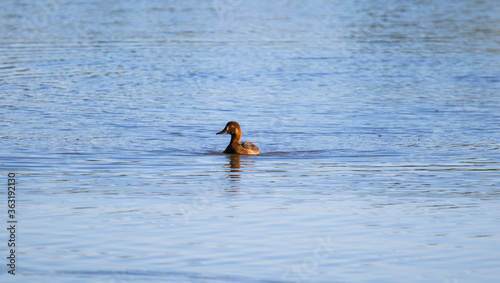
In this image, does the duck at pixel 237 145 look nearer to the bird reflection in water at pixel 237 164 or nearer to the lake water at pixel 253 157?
the bird reflection in water at pixel 237 164

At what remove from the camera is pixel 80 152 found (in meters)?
16.8

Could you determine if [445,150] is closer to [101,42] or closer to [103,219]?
[103,219]

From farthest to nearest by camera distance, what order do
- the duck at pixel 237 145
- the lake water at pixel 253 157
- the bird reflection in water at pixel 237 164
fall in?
1. the duck at pixel 237 145
2. the bird reflection in water at pixel 237 164
3. the lake water at pixel 253 157

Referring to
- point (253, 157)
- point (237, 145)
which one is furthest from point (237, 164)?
point (237, 145)

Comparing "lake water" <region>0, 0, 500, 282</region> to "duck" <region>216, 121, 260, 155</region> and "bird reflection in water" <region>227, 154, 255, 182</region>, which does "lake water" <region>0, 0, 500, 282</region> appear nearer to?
"bird reflection in water" <region>227, 154, 255, 182</region>

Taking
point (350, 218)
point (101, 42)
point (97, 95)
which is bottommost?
point (350, 218)

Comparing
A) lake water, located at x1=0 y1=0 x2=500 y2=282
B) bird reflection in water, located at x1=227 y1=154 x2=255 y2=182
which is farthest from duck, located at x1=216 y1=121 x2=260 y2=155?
lake water, located at x1=0 y1=0 x2=500 y2=282

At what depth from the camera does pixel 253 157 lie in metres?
16.9

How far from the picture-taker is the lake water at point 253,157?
33.4 ft

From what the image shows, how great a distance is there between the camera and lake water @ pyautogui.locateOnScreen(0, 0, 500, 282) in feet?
33.4

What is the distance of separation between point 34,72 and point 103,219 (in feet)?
53.0

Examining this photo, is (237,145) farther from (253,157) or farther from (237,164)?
(237,164)

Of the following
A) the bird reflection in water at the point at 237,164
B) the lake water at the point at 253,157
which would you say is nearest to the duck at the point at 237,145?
the bird reflection in water at the point at 237,164

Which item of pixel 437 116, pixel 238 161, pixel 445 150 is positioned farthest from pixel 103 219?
pixel 437 116
